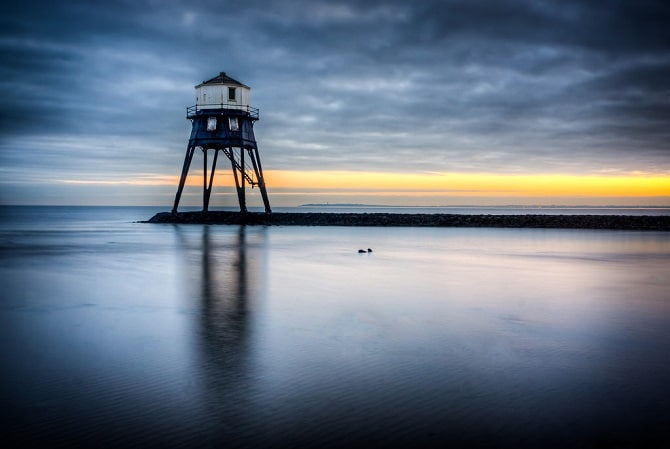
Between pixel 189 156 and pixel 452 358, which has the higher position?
pixel 189 156

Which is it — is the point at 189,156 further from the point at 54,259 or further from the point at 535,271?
the point at 535,271

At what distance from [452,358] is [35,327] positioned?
6995 mm

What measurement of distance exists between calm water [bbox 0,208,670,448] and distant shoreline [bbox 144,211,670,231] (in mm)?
33285

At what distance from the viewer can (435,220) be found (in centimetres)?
5303

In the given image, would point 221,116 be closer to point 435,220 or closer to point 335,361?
point 435,220

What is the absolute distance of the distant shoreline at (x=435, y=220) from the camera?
47344mm

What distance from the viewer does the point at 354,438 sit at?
15.5ft

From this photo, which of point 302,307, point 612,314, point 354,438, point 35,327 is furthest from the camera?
point 302,307

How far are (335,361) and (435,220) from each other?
154ft

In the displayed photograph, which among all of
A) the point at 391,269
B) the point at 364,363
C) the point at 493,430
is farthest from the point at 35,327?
the point at 391,269

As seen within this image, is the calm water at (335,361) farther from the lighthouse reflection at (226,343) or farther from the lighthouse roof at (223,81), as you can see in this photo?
the lighthouse roof at (223,81)

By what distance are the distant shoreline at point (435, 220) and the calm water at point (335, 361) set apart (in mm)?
33285

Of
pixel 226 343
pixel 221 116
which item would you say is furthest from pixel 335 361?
pixel 221 116

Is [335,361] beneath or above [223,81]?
beneath
